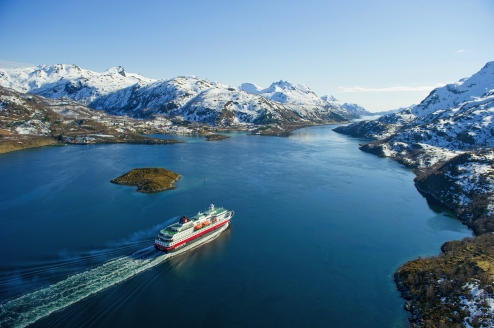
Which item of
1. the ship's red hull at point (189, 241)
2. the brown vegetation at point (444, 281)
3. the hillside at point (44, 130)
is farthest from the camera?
the hillside at point (44, 130)

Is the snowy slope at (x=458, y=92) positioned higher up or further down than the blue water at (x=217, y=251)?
higher up

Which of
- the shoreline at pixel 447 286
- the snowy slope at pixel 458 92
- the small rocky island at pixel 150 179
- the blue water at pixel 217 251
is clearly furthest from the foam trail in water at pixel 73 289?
the snowy slope at pixel 458 92

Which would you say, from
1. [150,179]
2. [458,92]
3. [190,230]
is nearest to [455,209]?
[190,230]

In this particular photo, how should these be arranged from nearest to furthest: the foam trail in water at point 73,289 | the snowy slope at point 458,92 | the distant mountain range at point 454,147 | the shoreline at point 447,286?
the foam trail in water at point 73,289 < the shoreline at point 447,286 < the distant mountain range at point 454,147 < the snowy slope at point 458,92

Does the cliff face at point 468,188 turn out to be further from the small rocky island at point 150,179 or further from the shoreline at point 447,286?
the small rocky island at point 150,179

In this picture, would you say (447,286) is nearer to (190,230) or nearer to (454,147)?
(190,230)

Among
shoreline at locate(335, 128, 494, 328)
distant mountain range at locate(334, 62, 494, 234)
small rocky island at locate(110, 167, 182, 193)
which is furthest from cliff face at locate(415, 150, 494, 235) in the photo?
small rocky island at locate(110, 167, 182, 193)

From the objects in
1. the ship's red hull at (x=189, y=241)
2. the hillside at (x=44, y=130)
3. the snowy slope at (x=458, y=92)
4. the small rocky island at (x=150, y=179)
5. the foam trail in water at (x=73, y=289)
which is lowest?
→ the foam trail in water at (x=73, y=289)

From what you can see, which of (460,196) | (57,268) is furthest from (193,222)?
(460,196)
